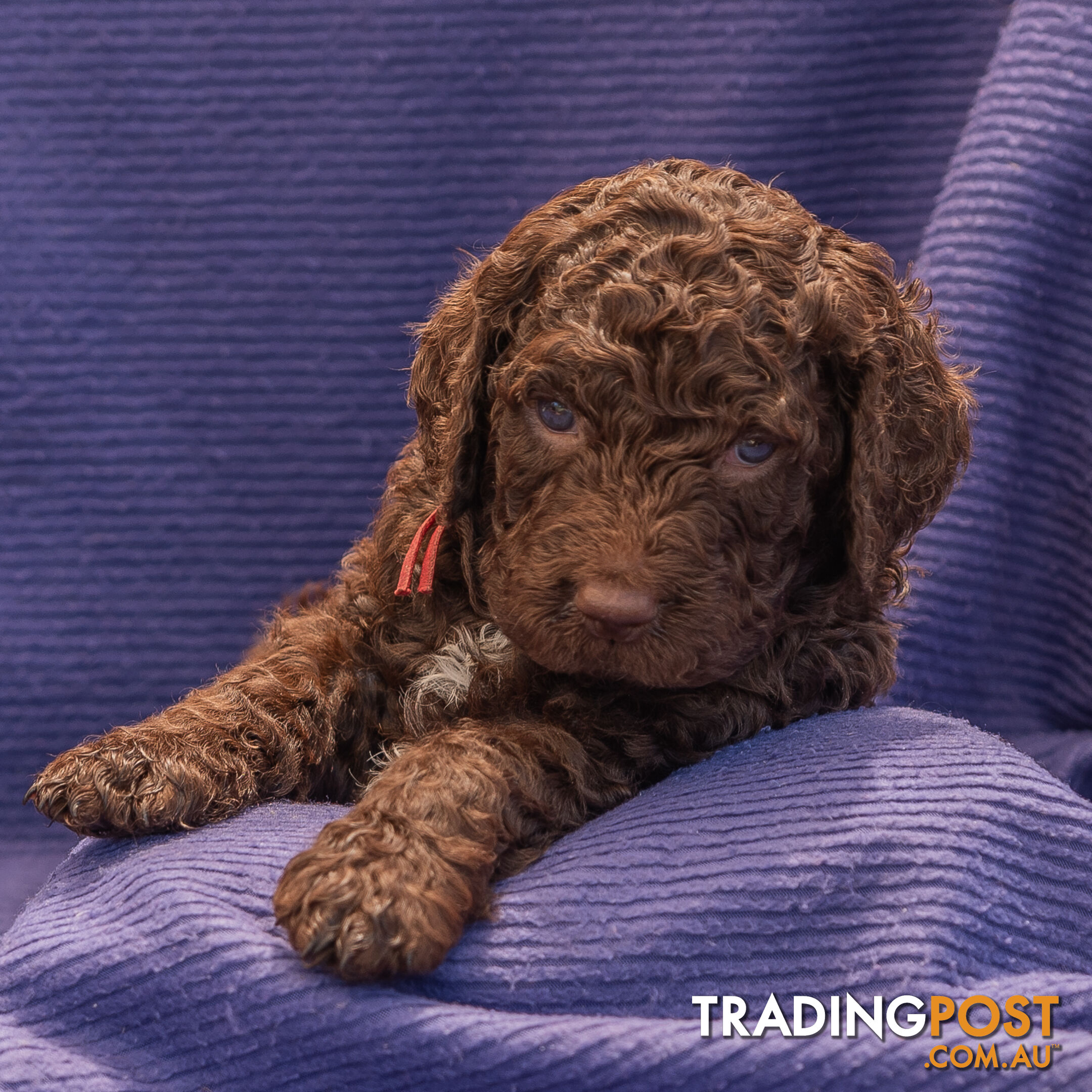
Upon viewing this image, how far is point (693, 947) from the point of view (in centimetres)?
240

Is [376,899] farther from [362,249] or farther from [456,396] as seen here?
[362,249]

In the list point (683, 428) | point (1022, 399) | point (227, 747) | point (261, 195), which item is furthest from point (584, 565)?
point (261, 195)

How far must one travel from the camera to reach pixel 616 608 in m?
2.31

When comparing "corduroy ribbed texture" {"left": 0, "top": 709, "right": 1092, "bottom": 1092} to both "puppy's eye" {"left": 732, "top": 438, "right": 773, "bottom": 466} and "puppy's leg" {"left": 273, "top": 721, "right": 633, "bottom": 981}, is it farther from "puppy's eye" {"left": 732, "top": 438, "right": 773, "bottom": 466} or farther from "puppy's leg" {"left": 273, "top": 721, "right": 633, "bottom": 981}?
"puppy's eye" {"left": 732, "top": 438, "right": 773, "bottom": 466}

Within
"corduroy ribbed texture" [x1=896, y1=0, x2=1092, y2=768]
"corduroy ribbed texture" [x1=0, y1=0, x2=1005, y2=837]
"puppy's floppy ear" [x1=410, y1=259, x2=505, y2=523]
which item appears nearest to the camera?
"puppy's floppy ear" [x1=410, y1=259, x2=505, y2=523]

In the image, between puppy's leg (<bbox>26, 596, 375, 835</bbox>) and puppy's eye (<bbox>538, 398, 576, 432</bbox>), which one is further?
puppy's leg (<bbox>26, 596, 375, 835</bbox>)

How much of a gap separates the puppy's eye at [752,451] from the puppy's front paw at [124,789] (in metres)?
1.32

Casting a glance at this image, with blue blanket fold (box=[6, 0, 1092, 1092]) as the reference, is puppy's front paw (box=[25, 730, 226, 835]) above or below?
below

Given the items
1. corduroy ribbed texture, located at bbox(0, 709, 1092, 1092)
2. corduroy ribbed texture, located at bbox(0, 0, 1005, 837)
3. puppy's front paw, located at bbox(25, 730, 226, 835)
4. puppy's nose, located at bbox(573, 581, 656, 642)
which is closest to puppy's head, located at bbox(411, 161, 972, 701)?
puppy's nose, located at bbox(573, 581, 656, 642)

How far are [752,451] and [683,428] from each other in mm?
166

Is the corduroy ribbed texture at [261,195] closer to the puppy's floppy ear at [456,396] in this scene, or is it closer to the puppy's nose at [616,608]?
the puppy's floppy ear at [456,396]

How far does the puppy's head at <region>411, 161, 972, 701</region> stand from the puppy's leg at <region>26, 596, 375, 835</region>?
49 cm

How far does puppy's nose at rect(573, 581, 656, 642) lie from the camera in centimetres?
231

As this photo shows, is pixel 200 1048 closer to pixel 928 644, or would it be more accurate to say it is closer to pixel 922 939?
pixel 922 939
